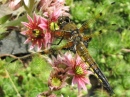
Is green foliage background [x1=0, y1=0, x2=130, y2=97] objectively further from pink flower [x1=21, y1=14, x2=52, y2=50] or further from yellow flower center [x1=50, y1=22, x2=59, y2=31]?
yellow flower center [x1=50, y1=22, x2=59, y2=31]

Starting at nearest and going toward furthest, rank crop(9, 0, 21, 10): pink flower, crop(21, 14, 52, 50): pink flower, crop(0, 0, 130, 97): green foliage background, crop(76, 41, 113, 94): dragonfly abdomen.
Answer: crop(76, 41, 113, 94): dragonfly abdomen < crop(21, 14, 52, 50): pink flower < crop(9, 0, 21, 10): pink flower < crop(0, 0, 130, 97): green foliage background

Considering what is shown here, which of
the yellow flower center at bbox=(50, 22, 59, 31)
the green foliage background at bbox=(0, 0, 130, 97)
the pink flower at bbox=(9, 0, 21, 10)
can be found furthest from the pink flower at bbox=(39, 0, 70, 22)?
the green foliage background at bbox=(0, 0, 130, 97)

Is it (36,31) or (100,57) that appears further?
(100,57)

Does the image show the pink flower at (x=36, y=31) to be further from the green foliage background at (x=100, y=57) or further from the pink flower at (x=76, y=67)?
the green foliage background at (x=100, y=57)

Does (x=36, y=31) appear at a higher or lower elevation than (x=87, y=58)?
higher

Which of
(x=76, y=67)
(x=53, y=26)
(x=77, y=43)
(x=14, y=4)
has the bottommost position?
(x=76, y=67)

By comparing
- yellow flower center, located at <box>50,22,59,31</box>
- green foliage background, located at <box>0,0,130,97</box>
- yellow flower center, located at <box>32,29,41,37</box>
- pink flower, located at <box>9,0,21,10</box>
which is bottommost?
green foliage background, located at <box>0,0,130,97</box>

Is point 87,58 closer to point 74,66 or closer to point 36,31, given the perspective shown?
point 74,66

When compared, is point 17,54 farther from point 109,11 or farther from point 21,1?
point 109,11

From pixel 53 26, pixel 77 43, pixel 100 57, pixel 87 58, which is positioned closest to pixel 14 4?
pixel 53 26
